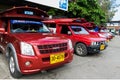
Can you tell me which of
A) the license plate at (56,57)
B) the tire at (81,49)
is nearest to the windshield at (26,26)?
the license plate at (56,57)

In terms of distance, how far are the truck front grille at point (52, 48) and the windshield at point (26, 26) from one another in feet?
4.22

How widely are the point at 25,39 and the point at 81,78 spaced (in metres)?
1.91

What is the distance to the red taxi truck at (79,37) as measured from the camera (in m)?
6.48

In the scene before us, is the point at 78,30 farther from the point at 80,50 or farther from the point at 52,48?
the point at 52,48

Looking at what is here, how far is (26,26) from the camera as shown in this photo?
4.93 metres

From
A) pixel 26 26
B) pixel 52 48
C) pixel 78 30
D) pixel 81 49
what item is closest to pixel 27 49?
pixel 52 48

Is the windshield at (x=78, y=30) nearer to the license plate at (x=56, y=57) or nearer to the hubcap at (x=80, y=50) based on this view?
the hubcap at (x=80, y=50)

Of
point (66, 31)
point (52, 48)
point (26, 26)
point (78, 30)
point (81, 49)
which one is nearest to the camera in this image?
point (52, 48)

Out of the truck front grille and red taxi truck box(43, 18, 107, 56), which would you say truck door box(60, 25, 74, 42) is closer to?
red taxi truck box(43, 18, 107, 56)

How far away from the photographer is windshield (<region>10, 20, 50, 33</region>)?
4.64m

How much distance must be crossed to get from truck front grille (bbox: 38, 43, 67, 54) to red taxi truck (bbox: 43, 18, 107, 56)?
229 cm

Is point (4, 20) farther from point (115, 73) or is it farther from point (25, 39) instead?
point (115, 73)

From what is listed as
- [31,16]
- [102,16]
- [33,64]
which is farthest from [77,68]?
[102,16]

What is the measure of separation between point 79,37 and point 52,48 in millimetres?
3169
